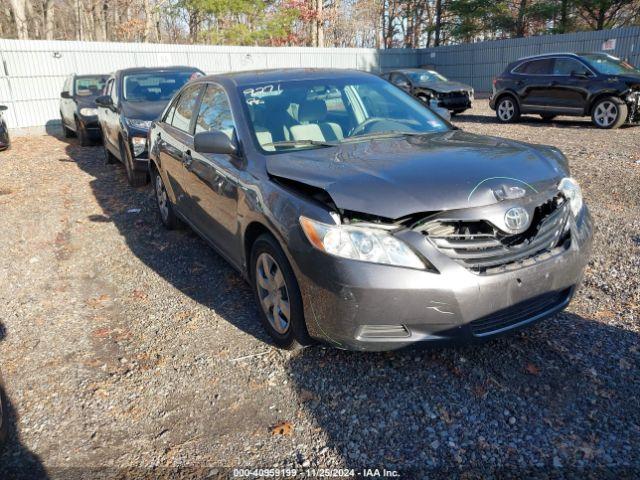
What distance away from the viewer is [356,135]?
3811 millimetres

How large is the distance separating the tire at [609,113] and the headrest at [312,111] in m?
10.1

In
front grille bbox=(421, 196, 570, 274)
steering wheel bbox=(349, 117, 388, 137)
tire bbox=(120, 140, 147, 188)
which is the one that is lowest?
tire bbox=(120, 140, 147, 188)

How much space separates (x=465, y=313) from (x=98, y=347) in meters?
2.51

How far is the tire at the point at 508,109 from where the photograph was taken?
45.4 feet

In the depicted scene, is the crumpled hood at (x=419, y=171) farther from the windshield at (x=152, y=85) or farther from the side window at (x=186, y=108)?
the windshield at (x=152, y=85)

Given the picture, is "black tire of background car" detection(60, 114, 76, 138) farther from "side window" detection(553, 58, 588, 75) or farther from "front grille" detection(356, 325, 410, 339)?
"front grille" detection(356, 325, 410, 339)

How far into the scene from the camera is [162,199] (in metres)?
5.96

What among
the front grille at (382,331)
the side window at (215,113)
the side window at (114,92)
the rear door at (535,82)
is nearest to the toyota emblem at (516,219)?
the front grille at (382,331)

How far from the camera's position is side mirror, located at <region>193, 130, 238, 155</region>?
3535mm

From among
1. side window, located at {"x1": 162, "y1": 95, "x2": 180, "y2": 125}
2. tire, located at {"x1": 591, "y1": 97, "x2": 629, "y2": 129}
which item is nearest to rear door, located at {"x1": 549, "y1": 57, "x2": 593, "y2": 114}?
tire, located at {"x1": 591, "y1": 97, "x2": 629, "y2": 129}

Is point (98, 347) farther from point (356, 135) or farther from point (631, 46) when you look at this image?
point (631, 46)

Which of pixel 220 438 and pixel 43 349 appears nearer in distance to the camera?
pixel 220 438

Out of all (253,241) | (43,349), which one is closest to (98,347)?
(43,349)

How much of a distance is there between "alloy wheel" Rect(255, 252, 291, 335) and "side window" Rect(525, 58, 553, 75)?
1190 centimetres
